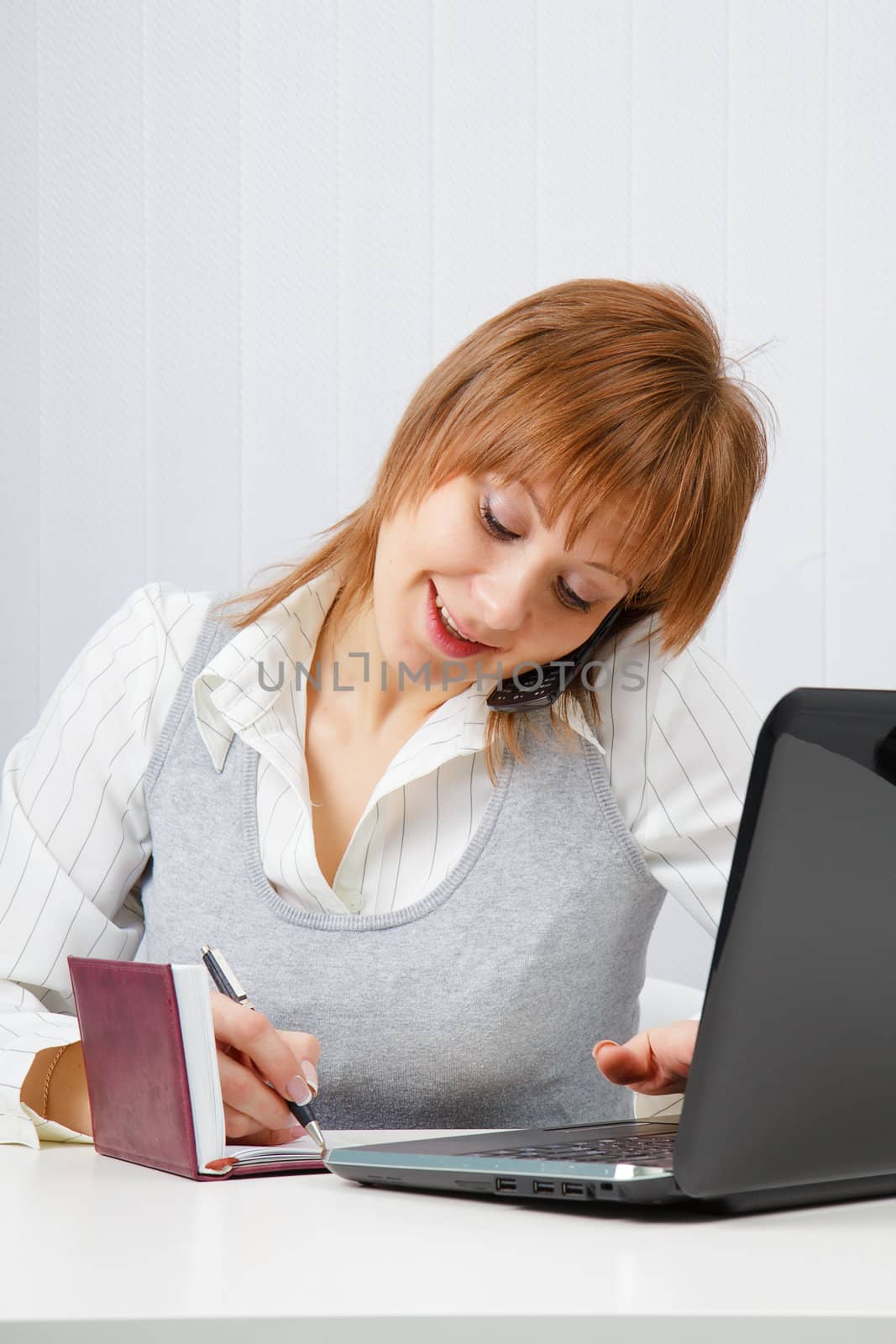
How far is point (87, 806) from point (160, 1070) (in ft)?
1.60

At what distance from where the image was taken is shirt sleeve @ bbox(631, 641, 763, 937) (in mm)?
1188

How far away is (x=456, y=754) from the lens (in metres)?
1.16

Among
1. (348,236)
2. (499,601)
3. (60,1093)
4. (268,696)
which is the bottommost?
(60,1093)

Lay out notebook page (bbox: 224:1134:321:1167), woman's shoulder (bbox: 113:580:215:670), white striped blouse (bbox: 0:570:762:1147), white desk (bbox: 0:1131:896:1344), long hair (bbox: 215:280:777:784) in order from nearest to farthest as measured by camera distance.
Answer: white desk (bbox: 0:1131:896:1344), notebook page (bbox: 224:1134:321:1167), long hair (bbox: 215:280:777:784), white striped blouse (bbox: 0:570:762:1147), woman's shoulder (bbox: 113:580:215:670)

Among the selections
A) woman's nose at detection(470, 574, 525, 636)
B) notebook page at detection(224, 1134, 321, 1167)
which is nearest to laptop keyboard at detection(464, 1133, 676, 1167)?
notebook page at detection(224, 1134, 321, 1167)

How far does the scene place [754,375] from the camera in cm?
189

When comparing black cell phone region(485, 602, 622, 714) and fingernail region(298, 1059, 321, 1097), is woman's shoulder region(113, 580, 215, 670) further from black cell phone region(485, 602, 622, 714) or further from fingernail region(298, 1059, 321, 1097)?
Answer: fingernail region(298, 1059, 321, 1097)

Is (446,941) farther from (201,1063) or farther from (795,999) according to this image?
(795,999)

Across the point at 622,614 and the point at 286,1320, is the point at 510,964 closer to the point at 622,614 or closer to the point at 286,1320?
the point at 622,614

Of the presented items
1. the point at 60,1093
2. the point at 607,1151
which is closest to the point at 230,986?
the point at 60,1093

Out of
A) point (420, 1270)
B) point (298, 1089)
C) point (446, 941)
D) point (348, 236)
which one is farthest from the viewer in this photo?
point (348, 236)

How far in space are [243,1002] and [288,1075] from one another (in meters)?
0.05

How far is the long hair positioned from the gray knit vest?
3.2 inches

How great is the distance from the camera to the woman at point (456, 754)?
→ 40.7 inches
